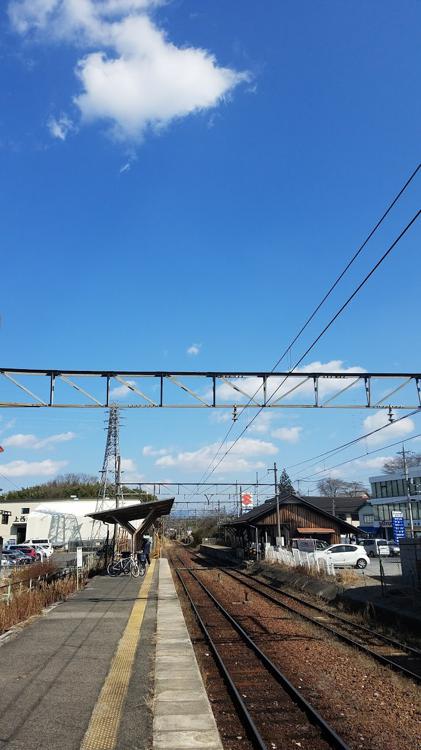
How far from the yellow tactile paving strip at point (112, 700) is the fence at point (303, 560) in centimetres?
1524

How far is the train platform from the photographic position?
6.15 meters

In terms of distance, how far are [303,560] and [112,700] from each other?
22521 mm

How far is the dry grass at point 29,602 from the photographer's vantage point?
522 inches

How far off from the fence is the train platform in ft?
43.0

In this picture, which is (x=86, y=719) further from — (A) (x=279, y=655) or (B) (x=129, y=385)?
(B) (x=129, y=385)

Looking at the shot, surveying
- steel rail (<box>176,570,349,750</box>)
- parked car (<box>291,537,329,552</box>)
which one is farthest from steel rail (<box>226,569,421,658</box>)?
parked car (<box>291,537,329,552</box>)

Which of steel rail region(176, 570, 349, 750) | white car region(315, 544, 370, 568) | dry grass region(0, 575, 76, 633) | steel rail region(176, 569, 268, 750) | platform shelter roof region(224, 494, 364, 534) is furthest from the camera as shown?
platform shelter roof region(224, 494, 364, 534)

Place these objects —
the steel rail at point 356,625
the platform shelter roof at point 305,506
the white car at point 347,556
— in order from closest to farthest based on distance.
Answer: the steel rail at point 356,625 < the white car at point 347,556 < the platform shelter roof at point 305,506

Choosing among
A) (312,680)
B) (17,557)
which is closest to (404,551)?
(312,680)

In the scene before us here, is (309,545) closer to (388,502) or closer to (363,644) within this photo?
(363,644)

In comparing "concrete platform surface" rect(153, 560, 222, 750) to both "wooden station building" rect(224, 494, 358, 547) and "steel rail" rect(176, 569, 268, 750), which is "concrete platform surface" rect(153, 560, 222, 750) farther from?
"wooden station building" rect(224, 494, 358, 547)

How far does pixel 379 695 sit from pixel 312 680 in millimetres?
1266

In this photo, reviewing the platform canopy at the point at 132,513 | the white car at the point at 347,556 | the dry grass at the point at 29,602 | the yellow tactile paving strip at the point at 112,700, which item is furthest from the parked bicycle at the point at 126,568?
the yellow tactile paving strip at the point at 112,700

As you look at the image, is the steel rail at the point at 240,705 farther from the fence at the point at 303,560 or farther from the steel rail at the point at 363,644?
the fence at the point at 303,560
